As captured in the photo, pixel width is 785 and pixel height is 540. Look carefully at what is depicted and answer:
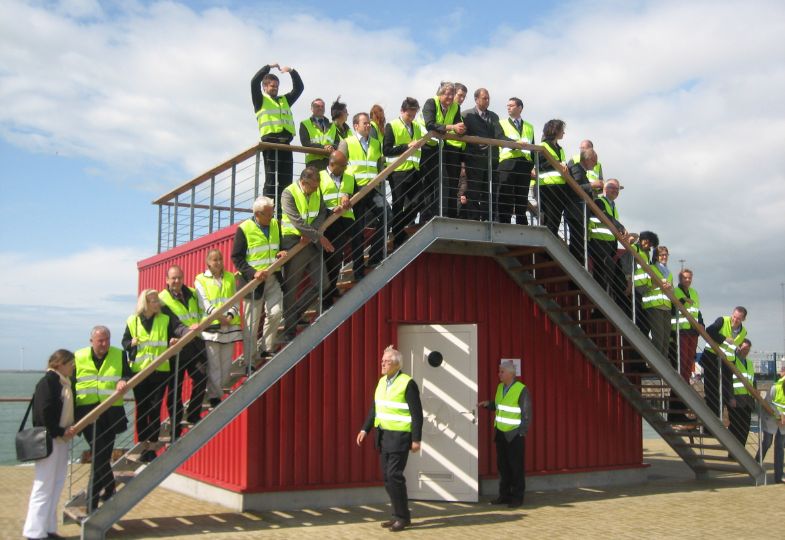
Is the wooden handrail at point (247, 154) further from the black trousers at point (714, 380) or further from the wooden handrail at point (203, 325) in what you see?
the black trousers at point (714, 380)

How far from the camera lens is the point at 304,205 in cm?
909

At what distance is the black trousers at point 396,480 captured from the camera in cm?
870

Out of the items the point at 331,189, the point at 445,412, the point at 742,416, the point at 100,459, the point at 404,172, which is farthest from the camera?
the point at 742,416

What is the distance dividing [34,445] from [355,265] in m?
3.99

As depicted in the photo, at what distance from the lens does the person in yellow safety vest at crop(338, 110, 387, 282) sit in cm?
983

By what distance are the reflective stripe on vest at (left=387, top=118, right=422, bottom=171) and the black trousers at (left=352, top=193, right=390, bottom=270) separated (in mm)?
509

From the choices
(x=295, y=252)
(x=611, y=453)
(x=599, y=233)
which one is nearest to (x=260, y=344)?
(x=295, y=252)

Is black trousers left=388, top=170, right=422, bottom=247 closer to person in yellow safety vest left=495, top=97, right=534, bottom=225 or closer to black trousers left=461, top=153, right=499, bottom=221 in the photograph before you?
black trousers left=461, top=153, right=499, bottom=221

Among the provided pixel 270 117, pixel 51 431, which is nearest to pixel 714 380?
pixel 270 117

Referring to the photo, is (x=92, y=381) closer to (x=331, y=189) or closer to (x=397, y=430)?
(x=397, y=430)

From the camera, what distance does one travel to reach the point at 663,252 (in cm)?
1225

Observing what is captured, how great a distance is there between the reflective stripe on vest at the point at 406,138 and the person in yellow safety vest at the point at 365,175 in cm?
22

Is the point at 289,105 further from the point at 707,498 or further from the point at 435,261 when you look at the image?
the point at 707,498

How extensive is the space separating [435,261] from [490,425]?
2.37m
